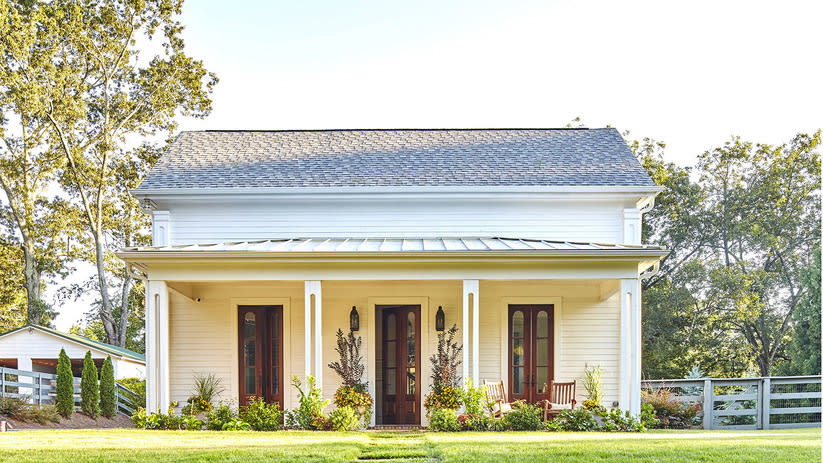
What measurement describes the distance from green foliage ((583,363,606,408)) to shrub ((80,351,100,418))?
1074cm

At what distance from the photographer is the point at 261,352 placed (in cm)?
1309

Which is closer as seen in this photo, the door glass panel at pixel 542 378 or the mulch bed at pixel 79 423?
the door glass panel at pixel 542 378

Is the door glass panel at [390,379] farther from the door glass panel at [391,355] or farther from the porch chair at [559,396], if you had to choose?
the porch chair at [559,396]

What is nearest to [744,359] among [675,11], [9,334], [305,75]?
[675,11]

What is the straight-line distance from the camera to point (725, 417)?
13656 mm

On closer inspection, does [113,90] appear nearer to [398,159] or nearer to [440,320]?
[398,159]

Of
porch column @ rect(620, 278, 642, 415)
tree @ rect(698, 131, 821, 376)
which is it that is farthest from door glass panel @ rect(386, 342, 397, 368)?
tree @ rect(698, 131, 821, 376)

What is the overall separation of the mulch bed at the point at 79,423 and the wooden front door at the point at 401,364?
6474mm

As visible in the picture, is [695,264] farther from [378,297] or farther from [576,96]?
[378,297]

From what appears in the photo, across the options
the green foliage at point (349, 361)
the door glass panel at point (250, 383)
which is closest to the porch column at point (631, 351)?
the green foliage at point (349, 361)

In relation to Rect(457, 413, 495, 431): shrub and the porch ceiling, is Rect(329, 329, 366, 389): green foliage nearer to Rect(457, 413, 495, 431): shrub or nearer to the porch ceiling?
the porch ceiling

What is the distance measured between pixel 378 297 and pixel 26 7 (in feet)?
52.5

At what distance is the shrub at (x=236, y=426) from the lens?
1077 cm

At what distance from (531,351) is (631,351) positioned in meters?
2.24
